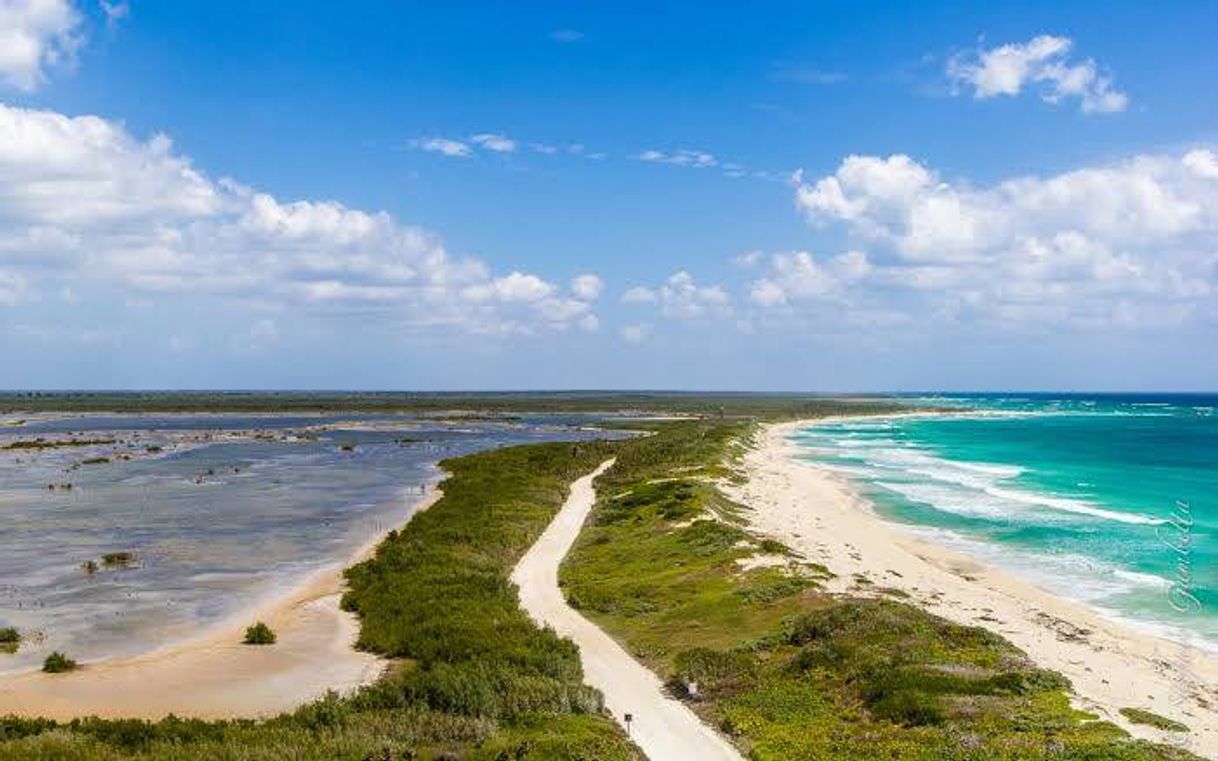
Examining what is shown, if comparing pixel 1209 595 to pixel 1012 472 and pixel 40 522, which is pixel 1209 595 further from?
pixel 40 522

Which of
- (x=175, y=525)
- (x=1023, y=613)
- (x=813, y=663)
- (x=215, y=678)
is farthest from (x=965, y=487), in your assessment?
(x=215, y=678)

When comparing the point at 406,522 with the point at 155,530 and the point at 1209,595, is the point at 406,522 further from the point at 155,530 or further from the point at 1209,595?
the point at 1209,595

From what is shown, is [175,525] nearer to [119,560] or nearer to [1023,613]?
[119,560]

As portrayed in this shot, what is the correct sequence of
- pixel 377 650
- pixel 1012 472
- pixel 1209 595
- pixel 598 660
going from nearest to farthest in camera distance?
pixel 598 660 < pixel 377 650 < pixel 1209 595 < pixel 1012 472

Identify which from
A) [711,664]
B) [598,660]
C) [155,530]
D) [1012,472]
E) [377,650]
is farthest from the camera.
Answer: [1012,472]

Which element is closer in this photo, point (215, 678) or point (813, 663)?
point (813, 663)

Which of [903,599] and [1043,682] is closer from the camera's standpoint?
[1043,682]

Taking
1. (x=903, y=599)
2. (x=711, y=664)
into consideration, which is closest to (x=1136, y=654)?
(x=903, y=599)
